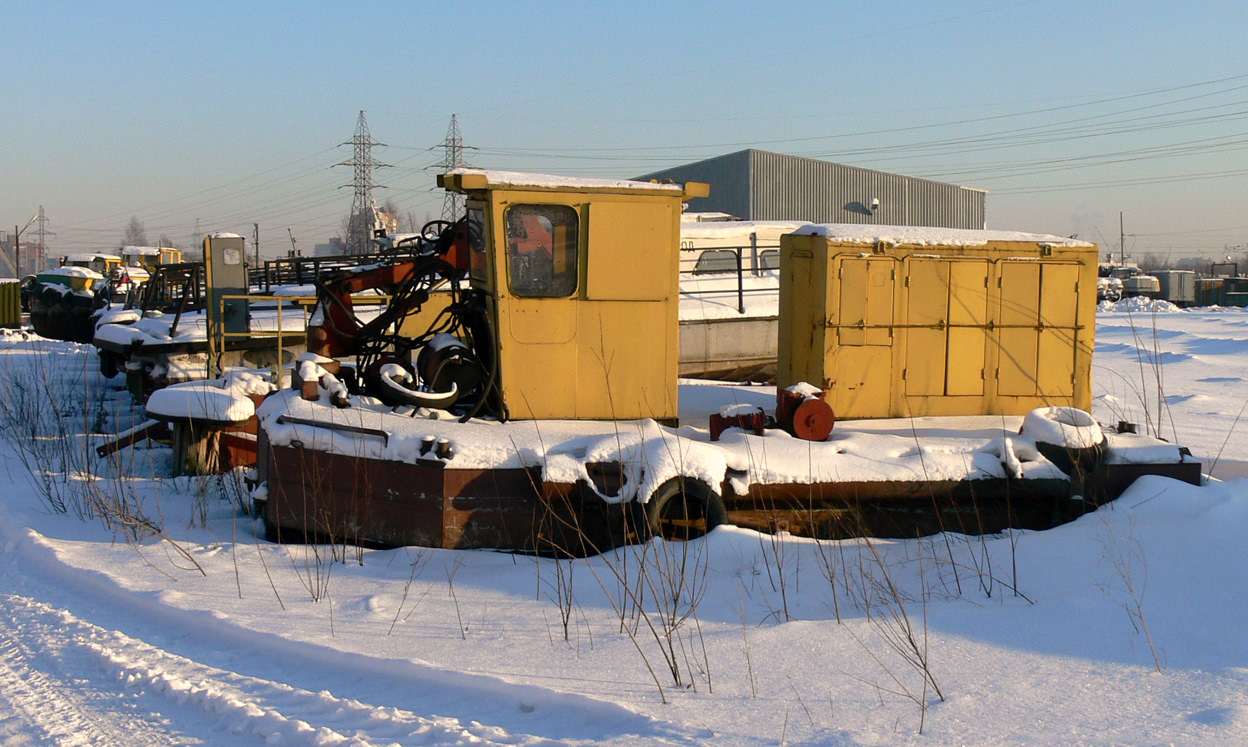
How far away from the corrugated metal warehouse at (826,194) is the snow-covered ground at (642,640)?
29.0m

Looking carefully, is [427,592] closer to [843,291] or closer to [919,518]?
[919,518]

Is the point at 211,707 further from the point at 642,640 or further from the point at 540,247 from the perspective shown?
the point at 540,247

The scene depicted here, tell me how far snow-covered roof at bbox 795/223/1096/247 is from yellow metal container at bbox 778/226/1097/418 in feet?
0.04

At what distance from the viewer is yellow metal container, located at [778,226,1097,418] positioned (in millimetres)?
7406

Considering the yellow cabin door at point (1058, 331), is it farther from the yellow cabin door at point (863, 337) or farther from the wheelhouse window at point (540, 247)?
the wheelhouse window at point (540, 247)

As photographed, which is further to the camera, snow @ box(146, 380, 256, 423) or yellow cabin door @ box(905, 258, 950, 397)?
snow @ box(146, 380, 256, 423)

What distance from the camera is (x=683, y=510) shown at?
6.22 meters

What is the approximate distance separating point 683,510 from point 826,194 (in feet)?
101

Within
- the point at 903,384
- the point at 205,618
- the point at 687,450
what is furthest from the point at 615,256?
the point at 205,618

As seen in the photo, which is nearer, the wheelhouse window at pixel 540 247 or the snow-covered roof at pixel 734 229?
the wheelhouse window at pixel 540 247

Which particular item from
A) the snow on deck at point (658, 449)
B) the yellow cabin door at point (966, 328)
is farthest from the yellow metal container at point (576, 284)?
the yellow cabin door at point (966, 328)

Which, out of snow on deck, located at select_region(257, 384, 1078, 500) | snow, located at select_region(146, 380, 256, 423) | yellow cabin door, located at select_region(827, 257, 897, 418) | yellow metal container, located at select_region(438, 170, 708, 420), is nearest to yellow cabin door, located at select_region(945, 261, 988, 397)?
yellow cabin door, located at select_region(827, 257, 897, 418)

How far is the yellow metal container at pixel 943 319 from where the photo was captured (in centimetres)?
741

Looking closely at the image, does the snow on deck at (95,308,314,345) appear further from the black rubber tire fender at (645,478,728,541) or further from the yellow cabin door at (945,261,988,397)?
the yellow cabin door at (945,261,988,397)
